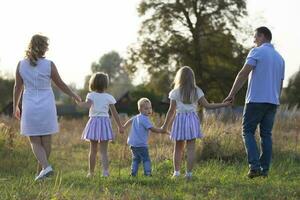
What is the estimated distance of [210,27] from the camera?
42.9 meters

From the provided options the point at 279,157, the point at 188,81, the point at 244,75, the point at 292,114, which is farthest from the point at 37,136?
the point at 292,114

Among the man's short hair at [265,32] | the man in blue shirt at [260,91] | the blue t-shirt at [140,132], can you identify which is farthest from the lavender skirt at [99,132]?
the man's short hair at [265,32]

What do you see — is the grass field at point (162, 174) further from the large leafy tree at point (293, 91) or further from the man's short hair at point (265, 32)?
the large leafy tree at point (293, 91)

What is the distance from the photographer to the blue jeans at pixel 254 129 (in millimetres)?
8922

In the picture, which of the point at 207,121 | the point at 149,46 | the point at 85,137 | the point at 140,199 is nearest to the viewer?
the point at 140,199

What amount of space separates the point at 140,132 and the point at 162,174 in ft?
2.78

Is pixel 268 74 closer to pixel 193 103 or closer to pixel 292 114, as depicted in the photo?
pixel 193 103

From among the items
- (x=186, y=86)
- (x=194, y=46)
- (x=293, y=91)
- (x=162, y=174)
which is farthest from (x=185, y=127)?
(x=293, y=91)

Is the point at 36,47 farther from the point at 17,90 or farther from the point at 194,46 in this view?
the point at 194,46

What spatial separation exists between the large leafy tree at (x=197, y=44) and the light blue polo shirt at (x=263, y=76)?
108 feet

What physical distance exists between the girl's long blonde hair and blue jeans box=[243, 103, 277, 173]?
3.02 m

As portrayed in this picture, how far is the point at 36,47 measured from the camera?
8820 millimetres

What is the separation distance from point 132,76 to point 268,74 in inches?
1393

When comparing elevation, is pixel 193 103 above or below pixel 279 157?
above
